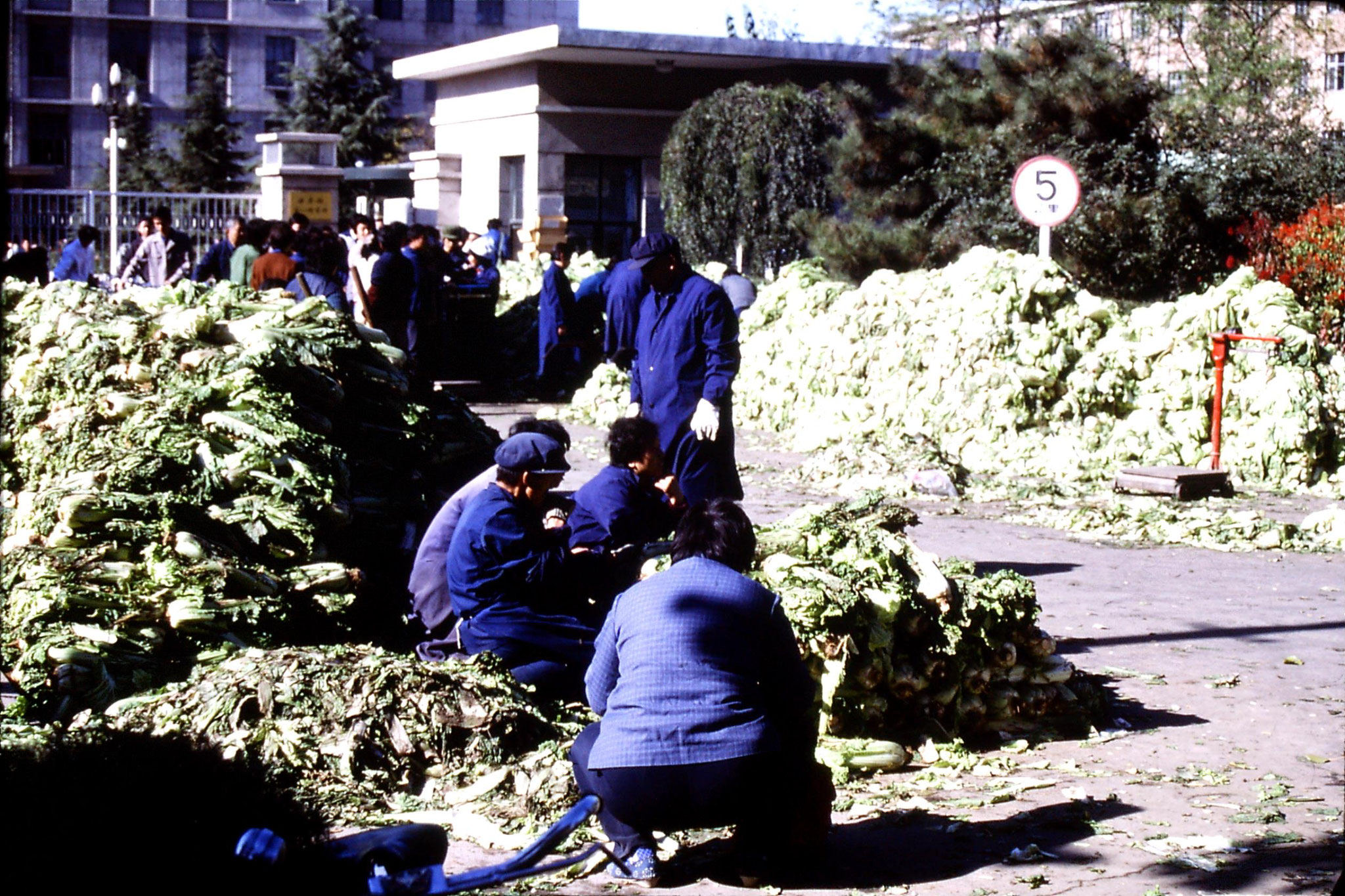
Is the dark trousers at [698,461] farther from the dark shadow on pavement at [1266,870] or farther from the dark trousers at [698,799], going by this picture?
the dark shadow on pavement at [1266,870]

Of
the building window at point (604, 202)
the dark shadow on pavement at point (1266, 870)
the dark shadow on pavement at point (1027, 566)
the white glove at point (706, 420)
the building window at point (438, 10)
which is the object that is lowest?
the dark shadow on pavement at point (1266, 870)

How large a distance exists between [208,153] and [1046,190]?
142 feet

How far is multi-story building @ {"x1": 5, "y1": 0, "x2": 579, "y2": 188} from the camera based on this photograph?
198 ft

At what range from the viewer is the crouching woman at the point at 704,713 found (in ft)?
15.5

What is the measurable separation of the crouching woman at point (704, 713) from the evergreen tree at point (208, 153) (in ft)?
161

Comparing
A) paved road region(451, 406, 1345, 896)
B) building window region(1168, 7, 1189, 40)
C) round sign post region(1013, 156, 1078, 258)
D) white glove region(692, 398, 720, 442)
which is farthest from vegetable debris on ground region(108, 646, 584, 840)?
building window region(1168, 7, 1189, 40)

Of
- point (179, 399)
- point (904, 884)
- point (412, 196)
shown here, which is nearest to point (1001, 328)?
Result: point (179, 399)

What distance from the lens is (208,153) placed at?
5266 cm

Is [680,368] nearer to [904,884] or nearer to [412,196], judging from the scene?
[904,884]

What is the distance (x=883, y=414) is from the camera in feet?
50.7

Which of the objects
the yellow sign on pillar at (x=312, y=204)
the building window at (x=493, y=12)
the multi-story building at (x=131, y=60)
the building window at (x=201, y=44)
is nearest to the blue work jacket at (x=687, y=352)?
the yellow sign on pillar at (x=312, y=204)

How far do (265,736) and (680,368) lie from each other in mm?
3775

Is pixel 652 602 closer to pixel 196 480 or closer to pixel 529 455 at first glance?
pixel 529 455

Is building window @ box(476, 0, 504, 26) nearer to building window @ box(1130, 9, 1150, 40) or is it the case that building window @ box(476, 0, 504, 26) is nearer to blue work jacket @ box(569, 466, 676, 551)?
building window @ box(1130, 9, 1150, 40)
